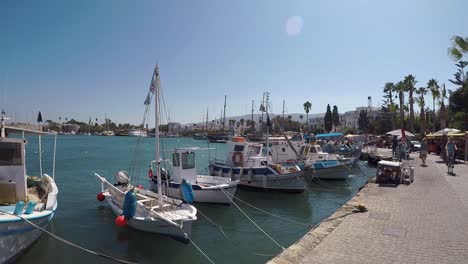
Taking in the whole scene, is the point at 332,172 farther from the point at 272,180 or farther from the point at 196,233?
the point at 196,233

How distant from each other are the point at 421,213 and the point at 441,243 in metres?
3.00

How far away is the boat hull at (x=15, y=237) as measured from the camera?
28.6ft

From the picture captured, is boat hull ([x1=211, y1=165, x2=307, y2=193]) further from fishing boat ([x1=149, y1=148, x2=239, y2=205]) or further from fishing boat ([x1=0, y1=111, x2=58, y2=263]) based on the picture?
fishing boat ([x1=0, y1=111, x2=58, y2=263])

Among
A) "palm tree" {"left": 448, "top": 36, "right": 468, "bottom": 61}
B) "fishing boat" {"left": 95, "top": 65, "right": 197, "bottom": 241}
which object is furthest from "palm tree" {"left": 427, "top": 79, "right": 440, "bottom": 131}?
"fishing boat" {"left": 95, "top": 65, "right": 197, "bottom": 241}

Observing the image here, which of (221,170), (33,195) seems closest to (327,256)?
(33,195)

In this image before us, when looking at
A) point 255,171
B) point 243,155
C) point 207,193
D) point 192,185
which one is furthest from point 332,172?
point 192,185

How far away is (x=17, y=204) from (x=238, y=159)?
15.3 meters

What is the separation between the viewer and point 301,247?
25.9ft

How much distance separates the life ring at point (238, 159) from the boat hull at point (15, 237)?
46.3ft

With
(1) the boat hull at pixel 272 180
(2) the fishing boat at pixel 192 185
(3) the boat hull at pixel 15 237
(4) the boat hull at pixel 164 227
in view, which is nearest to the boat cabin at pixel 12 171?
(3) the boat hull at pixel 15 237

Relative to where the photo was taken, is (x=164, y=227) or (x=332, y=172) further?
(x=332, y=172)

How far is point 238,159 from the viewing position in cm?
2298

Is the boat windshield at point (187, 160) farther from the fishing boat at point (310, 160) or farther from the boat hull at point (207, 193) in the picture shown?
the fishing boat at point (310, 160)

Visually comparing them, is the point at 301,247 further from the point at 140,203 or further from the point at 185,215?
the point at 140,203
